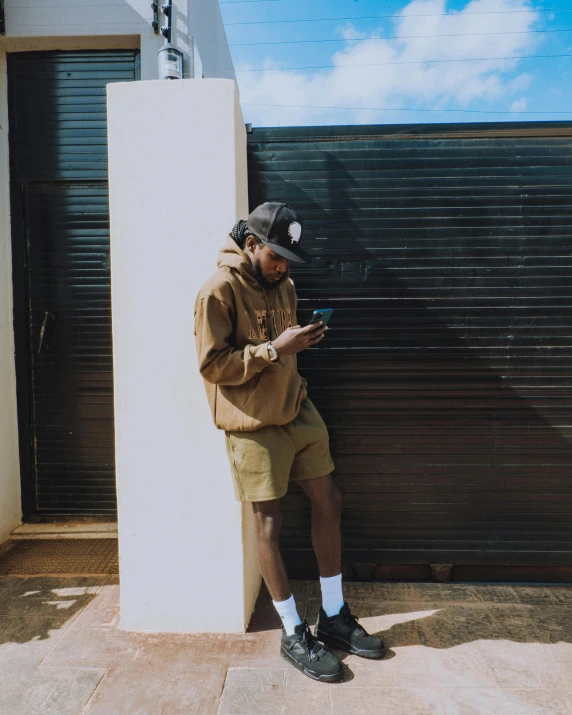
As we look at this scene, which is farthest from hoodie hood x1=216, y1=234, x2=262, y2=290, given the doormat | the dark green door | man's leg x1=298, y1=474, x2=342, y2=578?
the doormat

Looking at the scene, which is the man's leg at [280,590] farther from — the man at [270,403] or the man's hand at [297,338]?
the man's hand at [297,338]

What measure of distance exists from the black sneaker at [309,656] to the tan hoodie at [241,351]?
3.49ft

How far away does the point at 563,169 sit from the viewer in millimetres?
3357

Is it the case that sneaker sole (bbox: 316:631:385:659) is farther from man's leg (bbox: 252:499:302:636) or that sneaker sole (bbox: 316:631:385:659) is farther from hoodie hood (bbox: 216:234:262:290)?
hoodie hood (bbox: 216:234:262:290)

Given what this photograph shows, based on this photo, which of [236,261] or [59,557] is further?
[59,557]

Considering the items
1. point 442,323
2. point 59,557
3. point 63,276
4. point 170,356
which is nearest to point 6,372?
point 63,276

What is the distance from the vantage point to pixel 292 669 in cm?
262

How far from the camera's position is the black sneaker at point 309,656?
2510 millimetres

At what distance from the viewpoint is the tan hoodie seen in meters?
2.42

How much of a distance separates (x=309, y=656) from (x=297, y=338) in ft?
5.07

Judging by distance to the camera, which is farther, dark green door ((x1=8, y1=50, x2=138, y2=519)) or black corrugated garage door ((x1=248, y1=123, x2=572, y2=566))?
dark green door ((x1=8, y1=50, x2=138, y2=519))

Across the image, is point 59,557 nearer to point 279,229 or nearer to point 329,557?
point 329,557

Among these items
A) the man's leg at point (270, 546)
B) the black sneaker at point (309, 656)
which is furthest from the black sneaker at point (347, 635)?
the man's leg at point (270, 546)

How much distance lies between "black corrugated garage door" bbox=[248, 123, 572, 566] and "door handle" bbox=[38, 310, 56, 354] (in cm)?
203
